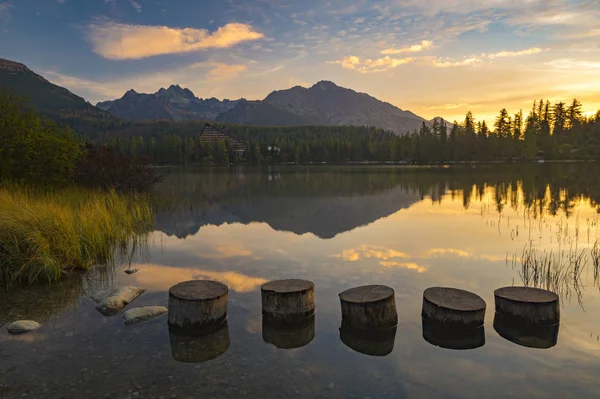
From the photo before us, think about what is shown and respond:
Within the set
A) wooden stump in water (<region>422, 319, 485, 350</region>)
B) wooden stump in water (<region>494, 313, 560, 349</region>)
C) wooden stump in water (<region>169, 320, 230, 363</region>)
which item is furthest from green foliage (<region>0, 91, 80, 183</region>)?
wooden stump in water (<region>494, 313, 560, 349</region>)

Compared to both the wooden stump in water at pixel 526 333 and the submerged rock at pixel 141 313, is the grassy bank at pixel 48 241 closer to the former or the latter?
the submerged rock at pixel 141 313

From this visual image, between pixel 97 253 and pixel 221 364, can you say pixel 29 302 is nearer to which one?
pixel 97 253

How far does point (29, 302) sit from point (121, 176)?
20.5 metres

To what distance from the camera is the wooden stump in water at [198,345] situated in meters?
7.02

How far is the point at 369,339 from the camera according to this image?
766 centimetres

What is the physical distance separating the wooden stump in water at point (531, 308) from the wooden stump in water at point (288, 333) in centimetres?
401

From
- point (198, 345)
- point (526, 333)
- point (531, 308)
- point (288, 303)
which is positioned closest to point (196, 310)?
point (198, 345)

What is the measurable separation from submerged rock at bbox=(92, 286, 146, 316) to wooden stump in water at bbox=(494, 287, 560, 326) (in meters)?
8.39

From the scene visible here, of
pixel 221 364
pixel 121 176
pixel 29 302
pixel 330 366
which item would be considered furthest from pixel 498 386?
pixel 121 176

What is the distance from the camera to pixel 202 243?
670 inches

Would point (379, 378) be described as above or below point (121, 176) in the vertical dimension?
below

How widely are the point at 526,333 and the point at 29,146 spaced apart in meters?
21.3

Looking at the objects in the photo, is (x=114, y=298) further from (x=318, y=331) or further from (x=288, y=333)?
(x=318, y=331)

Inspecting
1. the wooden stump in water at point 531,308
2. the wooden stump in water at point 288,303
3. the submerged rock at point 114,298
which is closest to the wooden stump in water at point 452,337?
the wooden stump in water at point 531,308
